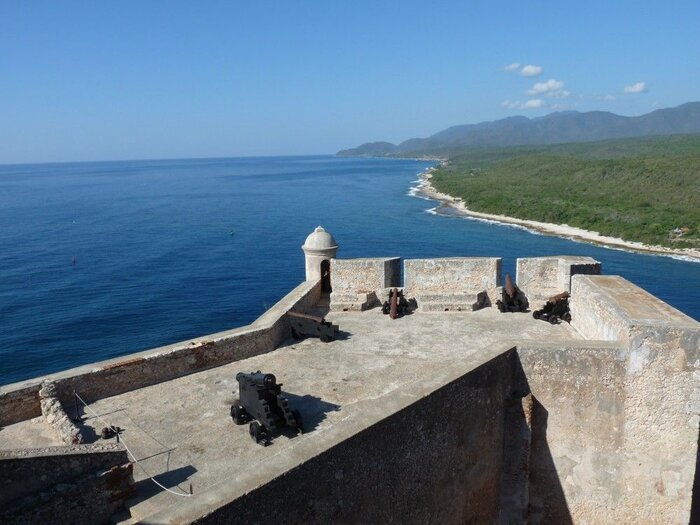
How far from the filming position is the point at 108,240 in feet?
187

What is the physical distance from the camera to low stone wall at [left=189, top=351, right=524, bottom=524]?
17.5 feet

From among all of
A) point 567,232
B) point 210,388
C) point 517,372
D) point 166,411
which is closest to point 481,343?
point 517,372

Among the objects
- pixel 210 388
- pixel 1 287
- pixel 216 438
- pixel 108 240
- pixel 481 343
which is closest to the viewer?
pixel 216 438

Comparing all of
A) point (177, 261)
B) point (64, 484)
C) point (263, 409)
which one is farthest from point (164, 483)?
point (177, 261)

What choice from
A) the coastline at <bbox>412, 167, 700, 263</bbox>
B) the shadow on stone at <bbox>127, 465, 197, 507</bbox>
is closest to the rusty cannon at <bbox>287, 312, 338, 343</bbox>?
the shadow on stone at <bbox>127, 465, 197, 507</bbox>

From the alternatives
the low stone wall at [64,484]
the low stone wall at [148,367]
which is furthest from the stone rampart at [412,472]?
the low stone wall at [148,367]

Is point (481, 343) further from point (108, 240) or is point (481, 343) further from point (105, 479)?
point (108, 240)

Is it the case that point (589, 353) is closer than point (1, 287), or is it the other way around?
point (589, 353)

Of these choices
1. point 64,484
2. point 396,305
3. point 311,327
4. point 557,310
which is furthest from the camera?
point 396,305

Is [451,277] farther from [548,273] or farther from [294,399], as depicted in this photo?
[294,399]

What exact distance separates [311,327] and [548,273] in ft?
18.7

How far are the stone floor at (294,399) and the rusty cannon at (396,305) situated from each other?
0.24 m

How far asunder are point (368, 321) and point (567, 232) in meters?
52.4

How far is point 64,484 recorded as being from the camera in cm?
560
